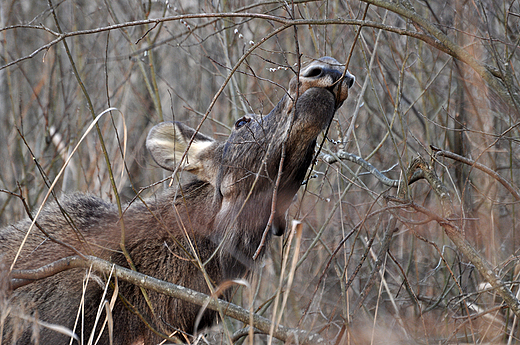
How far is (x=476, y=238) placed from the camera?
5.02 metres

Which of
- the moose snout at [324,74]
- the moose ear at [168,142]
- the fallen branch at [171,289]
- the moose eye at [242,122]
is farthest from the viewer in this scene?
the moose ear at [168,142]

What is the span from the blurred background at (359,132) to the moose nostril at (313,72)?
0.08 m

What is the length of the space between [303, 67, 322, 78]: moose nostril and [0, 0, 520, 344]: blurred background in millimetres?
83

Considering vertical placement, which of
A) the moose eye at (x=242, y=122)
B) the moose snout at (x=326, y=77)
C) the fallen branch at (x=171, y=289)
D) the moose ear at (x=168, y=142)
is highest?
the moose snout at (x=326, y=77)

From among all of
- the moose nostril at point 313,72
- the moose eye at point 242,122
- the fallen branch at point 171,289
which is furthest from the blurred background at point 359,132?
the moose eye at point 242,122

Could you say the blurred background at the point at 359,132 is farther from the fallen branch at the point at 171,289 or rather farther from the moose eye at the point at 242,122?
the moose eye at the point at 242,122

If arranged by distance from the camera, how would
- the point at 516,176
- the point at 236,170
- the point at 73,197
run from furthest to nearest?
the point at 516,176, the point at 73,197, the point at 236,170

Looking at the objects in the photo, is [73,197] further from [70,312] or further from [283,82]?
[283,82]

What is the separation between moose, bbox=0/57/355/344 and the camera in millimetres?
3598

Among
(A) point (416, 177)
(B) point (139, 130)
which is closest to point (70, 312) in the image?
(A) point (416, 177)

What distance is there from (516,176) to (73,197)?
16.5ft

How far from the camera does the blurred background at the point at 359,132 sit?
11.8 feet

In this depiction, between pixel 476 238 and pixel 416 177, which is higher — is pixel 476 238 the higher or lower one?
the lower one

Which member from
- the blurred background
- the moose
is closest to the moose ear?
the moose
